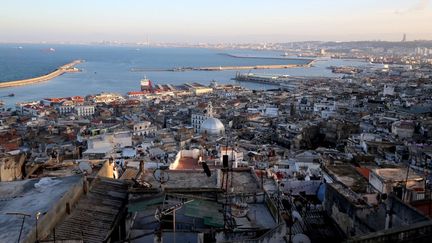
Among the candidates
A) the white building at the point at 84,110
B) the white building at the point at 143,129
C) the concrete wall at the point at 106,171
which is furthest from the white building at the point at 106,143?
the white building at the point at 84,110

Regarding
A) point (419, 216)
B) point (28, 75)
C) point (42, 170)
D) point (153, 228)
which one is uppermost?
point (419, 216)

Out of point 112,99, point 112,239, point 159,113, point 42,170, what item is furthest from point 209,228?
point 112,99

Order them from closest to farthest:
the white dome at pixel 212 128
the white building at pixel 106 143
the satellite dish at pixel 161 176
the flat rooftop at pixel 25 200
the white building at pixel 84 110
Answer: the flat rooftop at pixel 25 200, the satellite dish at pixel 161 176, the white building at pixel 106 143, the white dome at pixel 212 128, the white building at pixel 84 110

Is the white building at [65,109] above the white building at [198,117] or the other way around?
the other way around

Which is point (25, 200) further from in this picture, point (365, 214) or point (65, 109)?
point (65, 109)

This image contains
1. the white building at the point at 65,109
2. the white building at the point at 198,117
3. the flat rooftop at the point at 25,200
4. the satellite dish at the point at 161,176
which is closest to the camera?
the flat rooftop at the point at 25,200

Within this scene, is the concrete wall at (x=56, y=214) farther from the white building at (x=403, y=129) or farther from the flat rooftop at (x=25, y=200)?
the white building at (x=403, y=129)

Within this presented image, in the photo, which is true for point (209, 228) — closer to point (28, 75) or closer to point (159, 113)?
point (159, 113)

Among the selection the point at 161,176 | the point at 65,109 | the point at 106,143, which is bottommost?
the point at 65,109

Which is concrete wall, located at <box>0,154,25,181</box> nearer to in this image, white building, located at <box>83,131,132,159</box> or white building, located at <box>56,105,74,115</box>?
white building, located at <box>83,131,132,159</box>

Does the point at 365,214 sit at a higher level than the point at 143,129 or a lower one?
higher

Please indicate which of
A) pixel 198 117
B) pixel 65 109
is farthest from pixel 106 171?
pixel 65 109
